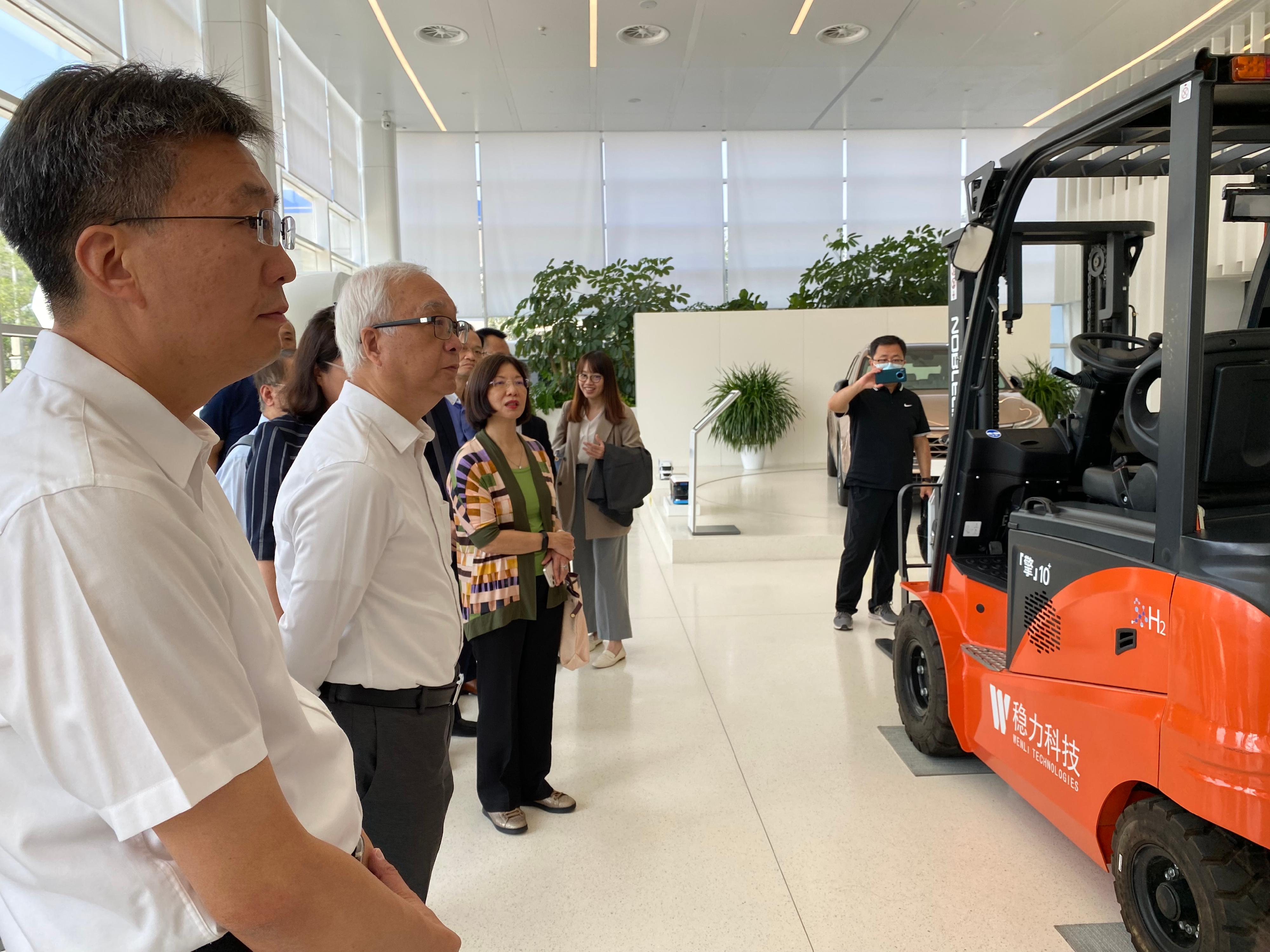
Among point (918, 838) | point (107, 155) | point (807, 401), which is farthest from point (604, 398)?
point (807, 401)

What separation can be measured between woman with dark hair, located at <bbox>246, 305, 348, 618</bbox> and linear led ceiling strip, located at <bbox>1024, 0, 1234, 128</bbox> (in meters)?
11.7

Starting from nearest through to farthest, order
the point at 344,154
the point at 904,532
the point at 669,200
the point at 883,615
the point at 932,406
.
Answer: the point at 904,532 < the point at 883,615 < the point at 932,406 < the point at 344,154 < the point at 669,200

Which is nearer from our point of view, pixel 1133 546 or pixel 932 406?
pixel 1133 546

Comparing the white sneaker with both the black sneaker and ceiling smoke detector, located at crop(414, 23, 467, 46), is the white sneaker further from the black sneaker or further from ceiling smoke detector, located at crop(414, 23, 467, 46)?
ceiling smoke detector, located at crop(414, 23, 467, 46)

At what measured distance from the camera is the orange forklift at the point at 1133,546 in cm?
171

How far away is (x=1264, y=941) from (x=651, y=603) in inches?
159

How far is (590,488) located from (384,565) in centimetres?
259

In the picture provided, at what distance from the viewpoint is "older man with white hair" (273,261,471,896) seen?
1.52 meters

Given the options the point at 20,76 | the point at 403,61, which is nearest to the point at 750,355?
the point at 403,61

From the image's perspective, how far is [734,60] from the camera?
11.5 m

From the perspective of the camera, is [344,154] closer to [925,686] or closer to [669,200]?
[669,200]

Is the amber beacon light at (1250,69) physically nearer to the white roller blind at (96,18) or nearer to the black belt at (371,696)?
the black belt at (371,696)

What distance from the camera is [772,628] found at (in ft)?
16.0

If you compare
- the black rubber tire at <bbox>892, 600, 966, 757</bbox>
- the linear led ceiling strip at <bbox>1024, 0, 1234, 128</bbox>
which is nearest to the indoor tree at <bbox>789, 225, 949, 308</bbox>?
the linear led ceiling strip at <bbox>1024, 0, 1234, 128</bbox>
